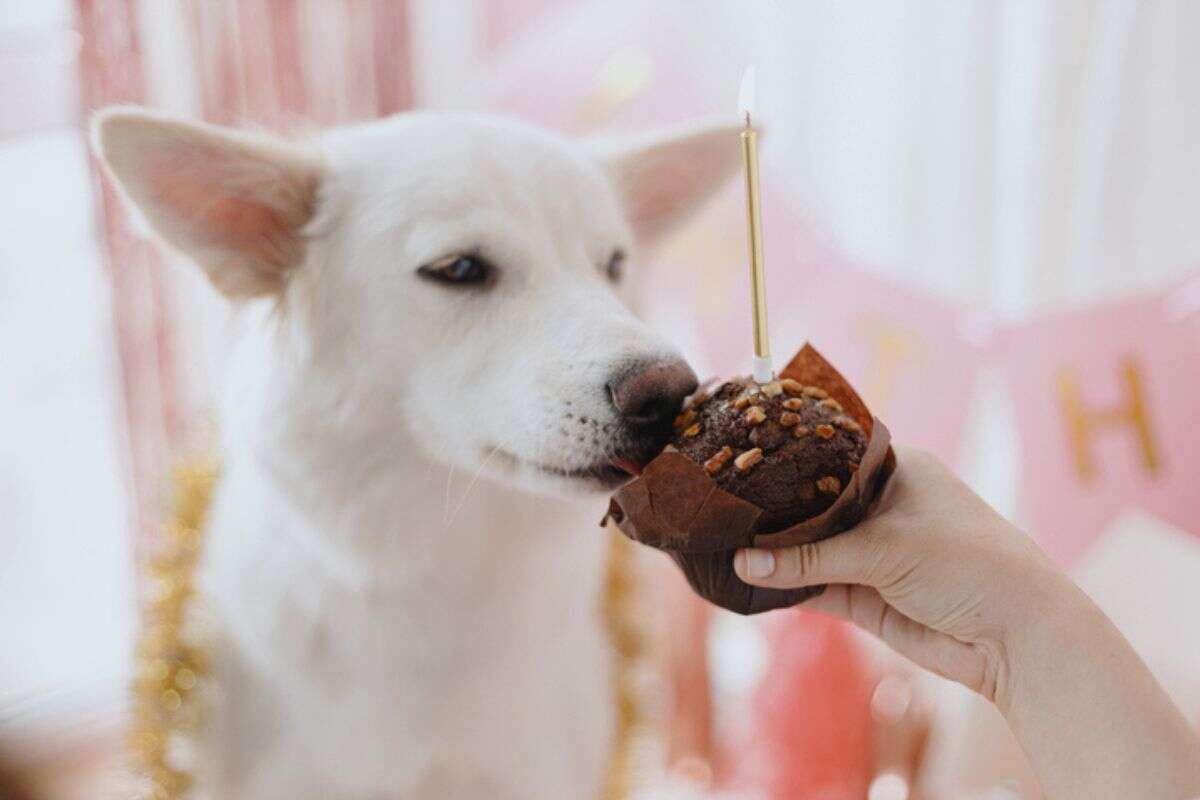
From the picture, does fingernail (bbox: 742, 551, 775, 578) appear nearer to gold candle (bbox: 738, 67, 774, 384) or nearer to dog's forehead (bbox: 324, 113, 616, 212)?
gold candle (bbox: 738, 67, 774, 384)

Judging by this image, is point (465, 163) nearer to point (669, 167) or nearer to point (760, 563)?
point (669, 167)

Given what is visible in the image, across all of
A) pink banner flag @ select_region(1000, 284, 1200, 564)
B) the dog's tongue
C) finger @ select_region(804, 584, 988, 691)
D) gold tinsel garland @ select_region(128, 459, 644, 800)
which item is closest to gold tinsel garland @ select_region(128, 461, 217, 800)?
gold tinsel garland @ select_region(128, 459, 644, 800)

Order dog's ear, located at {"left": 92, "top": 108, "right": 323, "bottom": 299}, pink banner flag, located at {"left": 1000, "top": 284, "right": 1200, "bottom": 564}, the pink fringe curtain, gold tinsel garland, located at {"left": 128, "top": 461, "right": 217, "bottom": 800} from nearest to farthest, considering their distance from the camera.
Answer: dog's ear, located at {"left": 92, "top": 108, "right": 323, "bottom": 299} → gold tinsel garland, located at {"left": 128, "top": 461, "right": 217, "bottom": 800} → pink banner flag, located at {"left": 1000, "top": 284, "right": 1200, "bottom": 564} → the pink fringe curtain

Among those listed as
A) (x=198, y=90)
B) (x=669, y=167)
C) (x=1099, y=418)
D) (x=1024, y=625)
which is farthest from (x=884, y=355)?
(x=198, y=90)

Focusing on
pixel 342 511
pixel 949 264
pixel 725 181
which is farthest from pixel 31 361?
pixel 949 264

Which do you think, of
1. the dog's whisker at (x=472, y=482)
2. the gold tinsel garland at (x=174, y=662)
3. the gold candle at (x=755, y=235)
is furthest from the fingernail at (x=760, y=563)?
the gold tinsel garland at (x=174, y=662)

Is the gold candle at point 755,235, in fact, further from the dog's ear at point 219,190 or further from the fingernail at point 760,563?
the dog's ear at point 219,190
